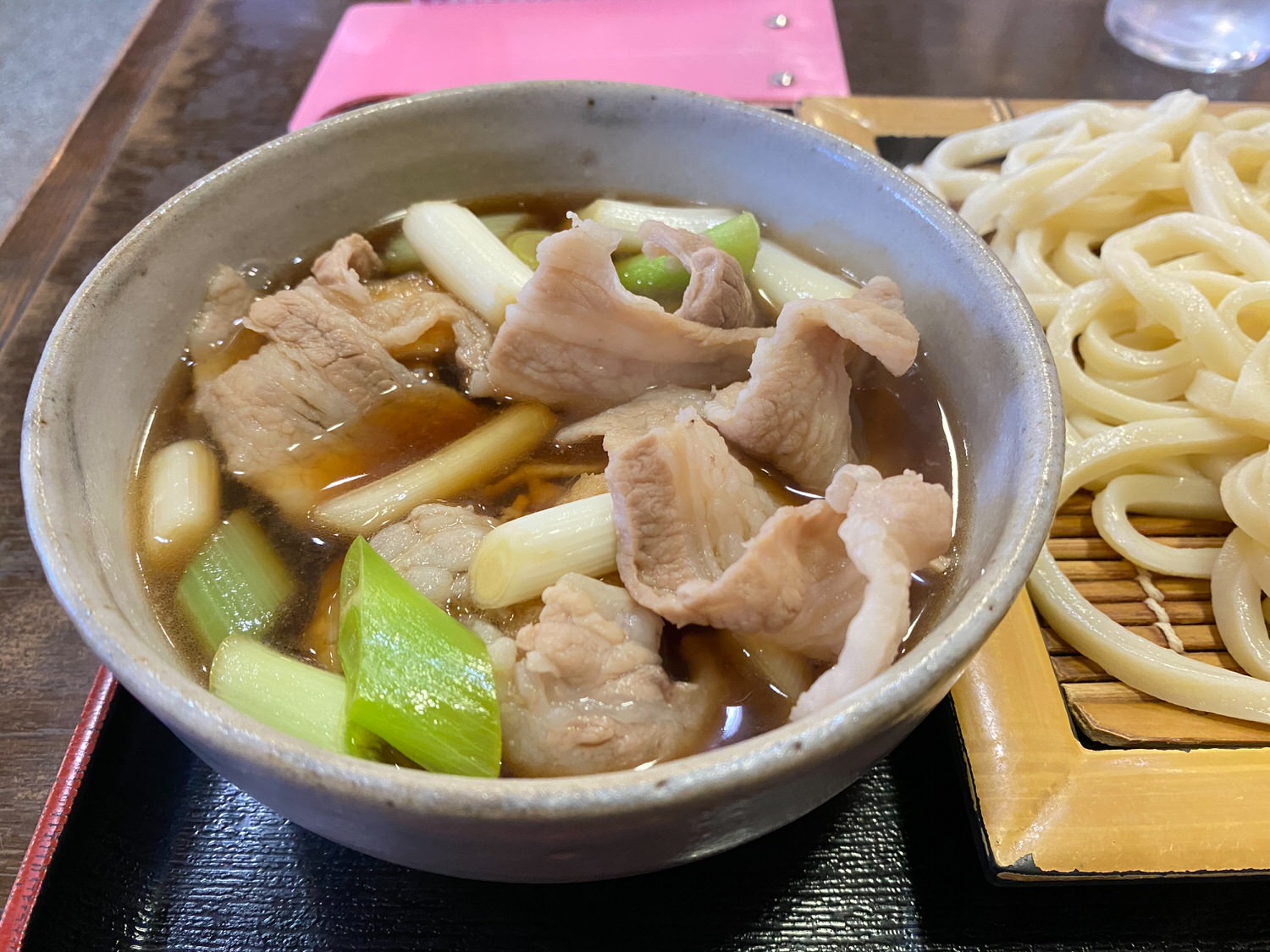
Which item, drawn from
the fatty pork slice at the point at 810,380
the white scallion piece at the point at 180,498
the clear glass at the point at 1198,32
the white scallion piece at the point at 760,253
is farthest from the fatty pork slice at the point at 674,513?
the clear glass at the point at 1198,32

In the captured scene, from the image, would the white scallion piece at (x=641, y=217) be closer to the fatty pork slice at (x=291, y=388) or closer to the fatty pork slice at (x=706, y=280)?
the fatty pork slice at (x=706, y=280)

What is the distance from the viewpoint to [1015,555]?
3.13 feet

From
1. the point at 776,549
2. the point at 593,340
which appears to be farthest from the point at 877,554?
the point at 593,340

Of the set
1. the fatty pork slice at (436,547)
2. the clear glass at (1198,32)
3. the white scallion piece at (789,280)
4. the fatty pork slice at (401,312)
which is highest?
the fatty pork slice at (401,312)

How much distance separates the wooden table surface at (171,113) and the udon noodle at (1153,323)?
0.73 m

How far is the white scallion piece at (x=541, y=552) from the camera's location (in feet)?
3.90

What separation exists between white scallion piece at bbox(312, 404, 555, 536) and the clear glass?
2866 mm

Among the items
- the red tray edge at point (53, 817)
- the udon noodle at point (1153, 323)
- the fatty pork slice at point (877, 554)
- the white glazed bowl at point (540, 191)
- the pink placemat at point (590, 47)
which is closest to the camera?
the white glazed bowl at point (540, 191)

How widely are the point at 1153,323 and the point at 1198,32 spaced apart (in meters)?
1.76

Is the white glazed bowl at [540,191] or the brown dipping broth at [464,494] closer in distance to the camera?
the white glazed bowl at [540,191]

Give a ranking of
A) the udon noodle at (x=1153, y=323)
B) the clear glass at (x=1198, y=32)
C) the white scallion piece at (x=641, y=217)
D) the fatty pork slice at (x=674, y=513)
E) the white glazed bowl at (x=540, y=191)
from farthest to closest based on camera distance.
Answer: the clear glass at (x=1198, y=32), the white scallion piece at (x=641, y=217), the udon noodle at (x=1153, y=323), the fatty pork slice at (x=674, y=513), the white glazed bowl at (x=540, y=191)

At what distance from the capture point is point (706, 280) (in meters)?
1.44

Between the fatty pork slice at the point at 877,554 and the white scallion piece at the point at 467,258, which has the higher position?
the white scallion piece at the point at 467,258

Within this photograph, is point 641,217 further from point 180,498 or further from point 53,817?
point 53,817
